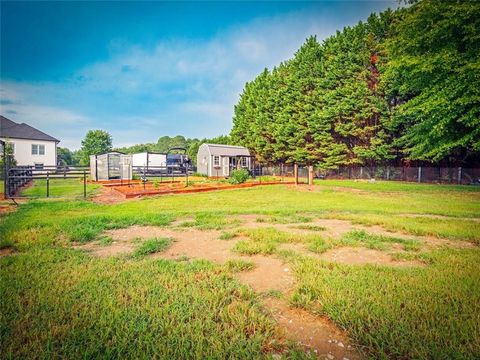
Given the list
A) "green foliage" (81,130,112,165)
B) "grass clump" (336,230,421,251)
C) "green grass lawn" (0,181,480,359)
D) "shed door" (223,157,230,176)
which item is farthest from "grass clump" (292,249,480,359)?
"green foliage" (81,130,112,165)

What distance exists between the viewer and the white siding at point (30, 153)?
1379 inches

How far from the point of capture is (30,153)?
36.3m

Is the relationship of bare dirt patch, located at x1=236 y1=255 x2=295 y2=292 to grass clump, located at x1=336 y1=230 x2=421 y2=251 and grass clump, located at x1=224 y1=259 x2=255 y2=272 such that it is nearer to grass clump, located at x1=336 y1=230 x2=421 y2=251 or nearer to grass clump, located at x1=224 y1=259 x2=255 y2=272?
grass clump, located at x1=224 y1=259 x2=255 y2=272

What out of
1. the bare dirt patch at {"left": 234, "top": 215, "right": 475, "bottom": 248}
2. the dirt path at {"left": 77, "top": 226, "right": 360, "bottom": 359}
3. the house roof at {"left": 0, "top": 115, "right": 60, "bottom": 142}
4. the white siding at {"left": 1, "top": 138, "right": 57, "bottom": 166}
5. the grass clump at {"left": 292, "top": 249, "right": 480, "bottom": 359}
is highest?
the house roof at {"left": 0, "top": 115, "right": 60, "bottom": 142}

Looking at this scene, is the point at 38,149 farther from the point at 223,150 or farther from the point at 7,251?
the point at 7,251

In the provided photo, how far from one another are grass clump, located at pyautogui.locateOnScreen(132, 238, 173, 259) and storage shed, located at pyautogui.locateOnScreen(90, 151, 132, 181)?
20.1 meters

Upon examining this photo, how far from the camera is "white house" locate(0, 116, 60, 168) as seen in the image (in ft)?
115

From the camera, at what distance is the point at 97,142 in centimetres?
8175

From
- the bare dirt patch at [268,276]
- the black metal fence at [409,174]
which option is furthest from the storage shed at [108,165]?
the bare dirt patch at [268,276]

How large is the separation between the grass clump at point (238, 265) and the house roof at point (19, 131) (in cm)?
4503

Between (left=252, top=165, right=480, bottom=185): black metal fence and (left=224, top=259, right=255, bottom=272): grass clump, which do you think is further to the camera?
(left=252, top=165, right=480, bottom=185): black metal fence

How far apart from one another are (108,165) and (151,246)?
21740 mm

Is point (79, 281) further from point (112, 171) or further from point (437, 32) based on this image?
point (112, 171)

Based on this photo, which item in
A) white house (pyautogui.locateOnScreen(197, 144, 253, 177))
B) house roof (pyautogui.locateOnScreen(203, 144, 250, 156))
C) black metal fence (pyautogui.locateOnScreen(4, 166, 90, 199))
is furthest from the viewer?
house roof (pyautogui.locateOnScreen(203, 144, 250, 156))
